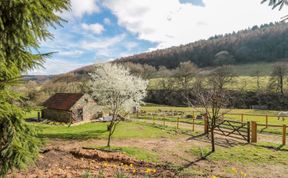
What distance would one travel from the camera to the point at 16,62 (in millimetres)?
5176

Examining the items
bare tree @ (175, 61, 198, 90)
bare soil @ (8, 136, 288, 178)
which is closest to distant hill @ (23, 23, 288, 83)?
bare tree @ (175, 61, 198, 90)

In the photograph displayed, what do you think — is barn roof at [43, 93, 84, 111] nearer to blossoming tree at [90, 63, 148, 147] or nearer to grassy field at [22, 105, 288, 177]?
blossoming tree at [90, 63, 148, 147]

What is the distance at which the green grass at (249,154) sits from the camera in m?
12.6

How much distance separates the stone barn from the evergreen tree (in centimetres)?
2830

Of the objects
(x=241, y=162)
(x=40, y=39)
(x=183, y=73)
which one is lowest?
(x=241, y=162)

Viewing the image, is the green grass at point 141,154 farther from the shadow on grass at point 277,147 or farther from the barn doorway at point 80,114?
the barn doorway at point 80,114

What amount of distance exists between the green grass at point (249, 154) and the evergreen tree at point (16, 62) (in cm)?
1043

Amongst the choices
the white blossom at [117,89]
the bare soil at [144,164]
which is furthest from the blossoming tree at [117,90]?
the bare soil at [144,164]

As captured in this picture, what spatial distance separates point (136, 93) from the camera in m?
25.9

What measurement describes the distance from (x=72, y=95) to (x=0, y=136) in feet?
108

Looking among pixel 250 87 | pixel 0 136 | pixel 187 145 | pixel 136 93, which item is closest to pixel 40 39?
pixel 0 136

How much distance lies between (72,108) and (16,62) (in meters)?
30.0

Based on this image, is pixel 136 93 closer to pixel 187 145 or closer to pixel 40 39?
pixel 187 145

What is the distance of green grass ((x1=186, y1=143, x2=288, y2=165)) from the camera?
12.6m
